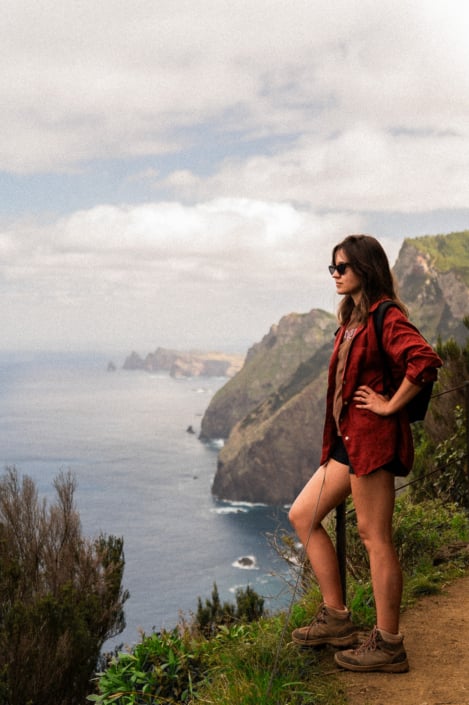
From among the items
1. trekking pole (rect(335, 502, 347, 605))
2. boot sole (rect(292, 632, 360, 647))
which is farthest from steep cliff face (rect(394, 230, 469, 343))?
boot sole (rect(292, 632, 360, 647))

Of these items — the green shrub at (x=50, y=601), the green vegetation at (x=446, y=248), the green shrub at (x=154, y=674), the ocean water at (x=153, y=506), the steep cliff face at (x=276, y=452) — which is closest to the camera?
the green shrub at (x=154, y=674)

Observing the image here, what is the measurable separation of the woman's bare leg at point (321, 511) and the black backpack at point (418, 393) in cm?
40

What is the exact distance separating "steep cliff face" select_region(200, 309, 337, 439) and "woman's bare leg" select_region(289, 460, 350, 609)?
15223 centimetres

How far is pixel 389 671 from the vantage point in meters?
3.39

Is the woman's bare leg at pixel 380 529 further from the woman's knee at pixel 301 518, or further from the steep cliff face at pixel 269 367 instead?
the steep cliff face at pixel 269 367

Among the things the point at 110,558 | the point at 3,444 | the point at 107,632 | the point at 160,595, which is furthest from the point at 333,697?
the point at 3,444

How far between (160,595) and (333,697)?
61622mm

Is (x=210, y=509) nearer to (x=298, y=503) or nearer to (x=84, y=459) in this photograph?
(x=84, y=459)

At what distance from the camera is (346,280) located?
10.8 feet

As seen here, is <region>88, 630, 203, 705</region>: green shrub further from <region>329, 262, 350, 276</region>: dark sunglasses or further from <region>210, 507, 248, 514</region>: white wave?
<region>210, 507, 248, 514</region>: white wave

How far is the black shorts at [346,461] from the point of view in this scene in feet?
10.4

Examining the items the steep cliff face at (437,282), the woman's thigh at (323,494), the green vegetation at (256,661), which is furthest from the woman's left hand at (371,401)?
the steep cliff face at (437,282)

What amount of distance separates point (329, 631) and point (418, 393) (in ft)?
4.24

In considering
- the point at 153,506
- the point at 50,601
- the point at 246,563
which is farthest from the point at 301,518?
the point at 153,506
